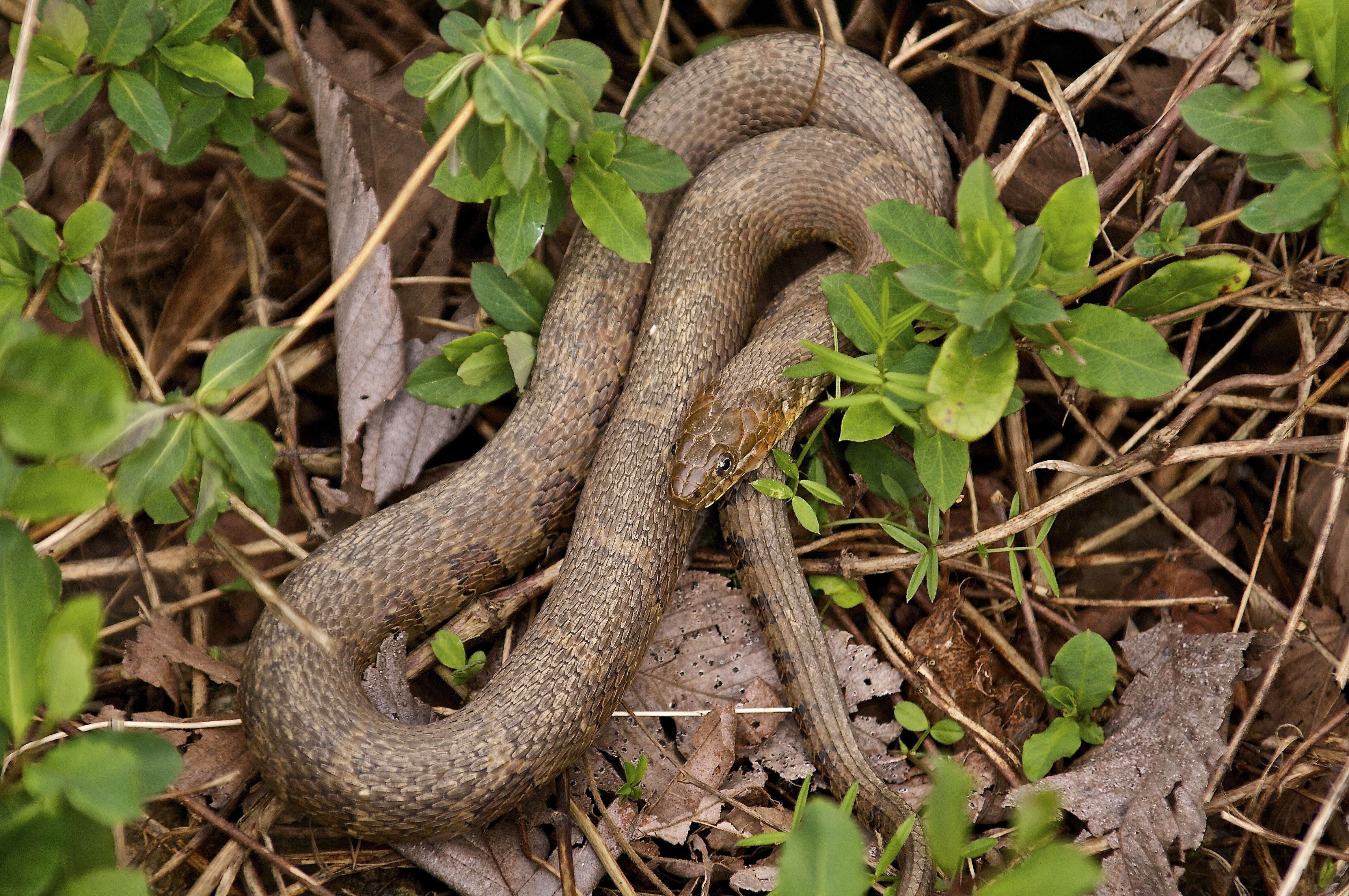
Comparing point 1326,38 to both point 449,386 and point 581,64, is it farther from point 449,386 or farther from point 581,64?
point 449,386

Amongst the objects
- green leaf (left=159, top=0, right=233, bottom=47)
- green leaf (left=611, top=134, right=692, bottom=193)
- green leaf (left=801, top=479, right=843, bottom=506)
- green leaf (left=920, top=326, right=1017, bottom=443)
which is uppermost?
green leaf (left=159, top=0, right=233, bottom=47)

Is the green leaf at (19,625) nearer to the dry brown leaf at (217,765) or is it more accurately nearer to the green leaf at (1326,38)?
the dry brown leaf at (217,765)

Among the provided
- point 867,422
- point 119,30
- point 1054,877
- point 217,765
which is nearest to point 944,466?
point 867,422

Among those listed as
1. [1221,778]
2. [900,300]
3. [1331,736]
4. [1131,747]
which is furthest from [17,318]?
[1331,736]

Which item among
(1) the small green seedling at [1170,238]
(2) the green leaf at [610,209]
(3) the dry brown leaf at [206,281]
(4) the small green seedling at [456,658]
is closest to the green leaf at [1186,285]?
(1) the small green seedling at [1170,238]

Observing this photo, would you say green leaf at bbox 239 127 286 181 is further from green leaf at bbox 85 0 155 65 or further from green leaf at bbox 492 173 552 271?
green leaf at bbox 492 173 552 271

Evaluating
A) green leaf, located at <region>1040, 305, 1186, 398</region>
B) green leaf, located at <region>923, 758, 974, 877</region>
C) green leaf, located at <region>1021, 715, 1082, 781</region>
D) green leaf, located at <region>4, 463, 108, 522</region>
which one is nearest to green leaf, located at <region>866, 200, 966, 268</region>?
green leaf, located at <region>1040, 305, 1186, 398</region>

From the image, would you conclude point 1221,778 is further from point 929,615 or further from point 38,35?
point 38,35
